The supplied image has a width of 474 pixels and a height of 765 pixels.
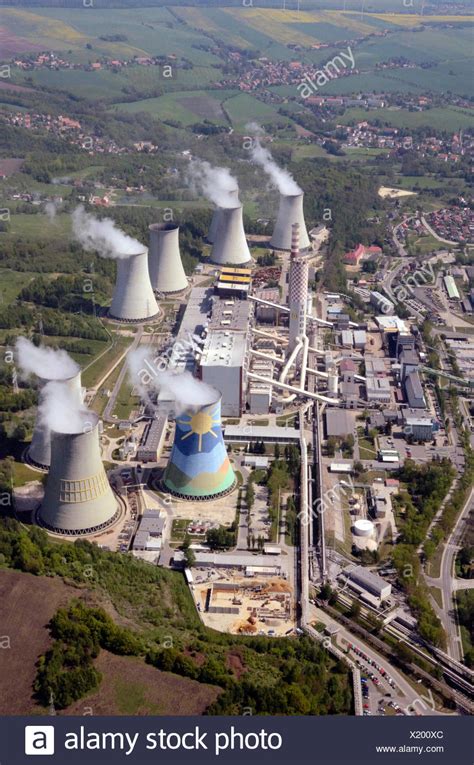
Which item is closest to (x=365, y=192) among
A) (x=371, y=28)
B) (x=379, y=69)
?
(x=379, y=69)

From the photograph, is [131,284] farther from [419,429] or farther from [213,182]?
[213,182]

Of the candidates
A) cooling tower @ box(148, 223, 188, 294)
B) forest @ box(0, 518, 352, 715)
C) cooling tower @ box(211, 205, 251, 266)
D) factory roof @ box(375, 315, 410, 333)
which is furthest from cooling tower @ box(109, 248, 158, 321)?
forest @ box(0, 518, 352, 715)

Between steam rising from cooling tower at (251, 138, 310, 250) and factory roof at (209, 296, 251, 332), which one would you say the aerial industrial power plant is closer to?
factory roof at (209, 296, 251, 332)

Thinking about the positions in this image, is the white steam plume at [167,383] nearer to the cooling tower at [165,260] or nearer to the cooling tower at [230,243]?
the cooling tower at [165,260]

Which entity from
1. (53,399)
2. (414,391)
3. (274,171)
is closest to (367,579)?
(53,399)

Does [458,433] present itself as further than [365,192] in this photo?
No

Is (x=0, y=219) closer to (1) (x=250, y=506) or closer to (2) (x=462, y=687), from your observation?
(1) (x=250, y=506)

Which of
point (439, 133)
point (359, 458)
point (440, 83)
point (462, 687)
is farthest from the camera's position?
point (440, 83)
